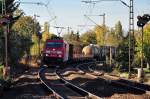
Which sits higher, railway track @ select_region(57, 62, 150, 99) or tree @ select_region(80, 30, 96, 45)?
tree @ select_region(80, 30, 96, 45)

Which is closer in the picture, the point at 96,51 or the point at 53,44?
the point at 53,44

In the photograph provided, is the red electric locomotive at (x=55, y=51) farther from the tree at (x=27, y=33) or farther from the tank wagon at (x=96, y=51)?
the tank wagon at (x=96, y=51)

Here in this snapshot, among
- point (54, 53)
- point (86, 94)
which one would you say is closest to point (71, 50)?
point (54, 53)

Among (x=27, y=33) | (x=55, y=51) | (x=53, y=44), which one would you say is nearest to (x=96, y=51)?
(x=27, y=33)

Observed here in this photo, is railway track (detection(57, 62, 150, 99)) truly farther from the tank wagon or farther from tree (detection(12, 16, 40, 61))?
the tank wagon

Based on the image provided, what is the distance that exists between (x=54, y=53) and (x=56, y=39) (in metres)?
1.62

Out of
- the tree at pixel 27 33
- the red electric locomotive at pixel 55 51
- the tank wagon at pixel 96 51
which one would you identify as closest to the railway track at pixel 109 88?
the red electric locomotive at pixel 55 51

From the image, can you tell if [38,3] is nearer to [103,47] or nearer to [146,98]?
[146,98]

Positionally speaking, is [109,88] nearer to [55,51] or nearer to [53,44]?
[55,51]

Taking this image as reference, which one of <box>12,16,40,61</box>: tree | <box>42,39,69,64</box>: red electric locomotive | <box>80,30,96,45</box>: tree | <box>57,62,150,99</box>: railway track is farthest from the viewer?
<box>80,30,96,45</box>: tree

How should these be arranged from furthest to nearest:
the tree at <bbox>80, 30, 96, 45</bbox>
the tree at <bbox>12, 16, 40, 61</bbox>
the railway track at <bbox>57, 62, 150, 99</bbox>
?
the tree at <bbox>80, 30, 96, 45</bbox> → the tree at <bbox>12, 16, 40, 61</bbox> → the railway track at <bbox>57, 62, 150, 99</bbox>

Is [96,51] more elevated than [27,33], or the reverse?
[27,33]

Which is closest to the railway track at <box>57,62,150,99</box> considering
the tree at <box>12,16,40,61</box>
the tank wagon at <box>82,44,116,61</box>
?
the tree at <box>12,16,40,61</box>

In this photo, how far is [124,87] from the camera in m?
28.6
